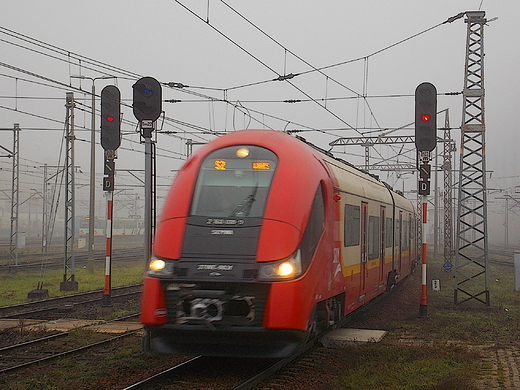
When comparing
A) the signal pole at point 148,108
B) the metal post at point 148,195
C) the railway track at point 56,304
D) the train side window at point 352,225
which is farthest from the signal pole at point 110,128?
the train side window at point 352,225

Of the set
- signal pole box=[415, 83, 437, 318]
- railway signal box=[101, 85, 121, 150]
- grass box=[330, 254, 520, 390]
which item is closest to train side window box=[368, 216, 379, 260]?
signal pole box=[415, 83, 437, 318]

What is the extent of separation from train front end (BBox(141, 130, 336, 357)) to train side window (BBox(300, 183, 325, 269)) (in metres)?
0.03

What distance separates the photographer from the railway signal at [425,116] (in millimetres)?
16500

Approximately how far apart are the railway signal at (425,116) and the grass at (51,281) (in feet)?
41.1

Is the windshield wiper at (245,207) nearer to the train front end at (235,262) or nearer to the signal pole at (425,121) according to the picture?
the train front end at (235,262)

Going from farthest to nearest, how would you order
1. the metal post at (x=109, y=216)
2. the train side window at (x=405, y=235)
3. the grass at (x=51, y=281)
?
the train side window at (x=405, y=235), the grass at (x=51, y=281), the metal post at (x=109, y=216)

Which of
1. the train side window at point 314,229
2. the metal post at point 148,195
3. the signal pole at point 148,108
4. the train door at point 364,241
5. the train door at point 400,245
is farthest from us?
the train door at point 400,245

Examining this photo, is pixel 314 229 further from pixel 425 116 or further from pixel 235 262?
pixel 425 116

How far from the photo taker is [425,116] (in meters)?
16.5

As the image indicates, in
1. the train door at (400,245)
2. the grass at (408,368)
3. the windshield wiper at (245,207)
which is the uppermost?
the windshield wiper at (245,207)

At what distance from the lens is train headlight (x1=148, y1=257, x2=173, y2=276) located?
9.12m

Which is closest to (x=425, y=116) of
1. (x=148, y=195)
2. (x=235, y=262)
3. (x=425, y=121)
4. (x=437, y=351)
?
(x=425, y=121)

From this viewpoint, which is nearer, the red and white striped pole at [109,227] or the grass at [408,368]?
the grass at [408,368]

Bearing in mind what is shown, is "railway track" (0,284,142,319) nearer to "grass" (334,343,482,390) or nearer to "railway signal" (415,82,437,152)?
"grass" (334,343,482,390)
